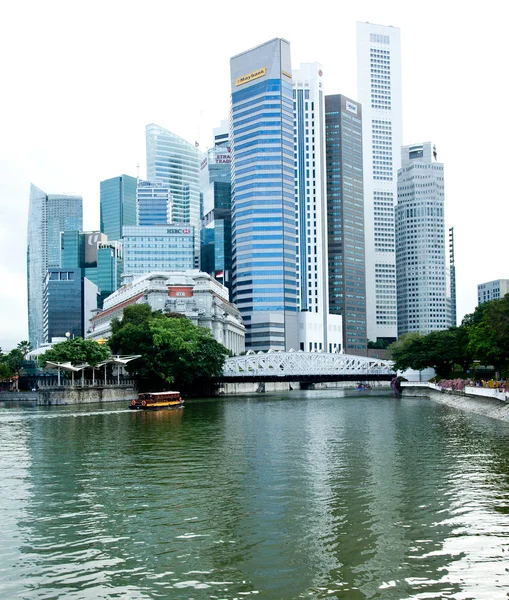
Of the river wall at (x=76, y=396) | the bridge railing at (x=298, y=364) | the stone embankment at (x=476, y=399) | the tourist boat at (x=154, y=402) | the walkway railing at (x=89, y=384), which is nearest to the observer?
the stone embankment at (x=476, y=399)

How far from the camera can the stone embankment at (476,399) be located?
240 feet

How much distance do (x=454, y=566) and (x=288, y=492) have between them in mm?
11678

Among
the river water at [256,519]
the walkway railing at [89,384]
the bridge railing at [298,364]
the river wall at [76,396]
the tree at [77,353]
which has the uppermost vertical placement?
the tree at [77,353]

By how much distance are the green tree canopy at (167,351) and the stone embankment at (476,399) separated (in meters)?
40.7

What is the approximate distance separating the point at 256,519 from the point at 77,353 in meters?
93.6

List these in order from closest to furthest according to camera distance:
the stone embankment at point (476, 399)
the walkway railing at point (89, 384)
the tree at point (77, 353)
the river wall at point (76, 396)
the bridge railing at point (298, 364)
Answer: the stone embankment at point (476, 399) → the river wall at point (76, 396) → the walkway railing at point (89, 384) → the tree at point (77, 353) → the bridge railing at point (298, 364)

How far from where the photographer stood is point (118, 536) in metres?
24.9

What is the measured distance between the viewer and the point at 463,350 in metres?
126

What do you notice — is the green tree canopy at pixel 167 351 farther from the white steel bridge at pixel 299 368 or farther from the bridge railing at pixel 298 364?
the bridge railing at pixel 298 364

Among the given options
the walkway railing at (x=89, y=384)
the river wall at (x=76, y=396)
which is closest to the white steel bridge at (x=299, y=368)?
the walkway railing at (x=89, y=384)

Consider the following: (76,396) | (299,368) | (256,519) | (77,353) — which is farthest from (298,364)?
(256,519)

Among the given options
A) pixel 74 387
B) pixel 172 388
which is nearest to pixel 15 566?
pixel 74 387

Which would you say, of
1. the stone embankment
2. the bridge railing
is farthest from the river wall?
the stone embankment

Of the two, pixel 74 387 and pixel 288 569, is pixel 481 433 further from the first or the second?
pixel 74 387
